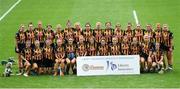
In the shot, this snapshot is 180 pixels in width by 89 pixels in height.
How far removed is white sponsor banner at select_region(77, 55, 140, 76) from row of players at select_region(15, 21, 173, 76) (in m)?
0.30

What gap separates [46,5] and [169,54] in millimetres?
15803

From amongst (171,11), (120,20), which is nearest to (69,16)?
(120,20)

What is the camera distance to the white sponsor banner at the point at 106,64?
76.6 feet

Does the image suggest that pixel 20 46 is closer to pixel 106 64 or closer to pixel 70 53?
pixel 70 53

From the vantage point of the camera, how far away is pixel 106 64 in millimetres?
23375

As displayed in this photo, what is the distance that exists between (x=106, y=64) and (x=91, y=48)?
3.06 feet

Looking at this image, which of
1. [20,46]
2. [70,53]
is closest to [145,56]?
[70,53]

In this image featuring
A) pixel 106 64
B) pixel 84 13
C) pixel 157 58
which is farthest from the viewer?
pixel 84 13

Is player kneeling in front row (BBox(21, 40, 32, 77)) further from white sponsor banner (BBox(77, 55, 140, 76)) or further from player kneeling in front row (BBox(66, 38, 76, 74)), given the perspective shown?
white sponsor banner (BBox(77, 55, 140, 76))

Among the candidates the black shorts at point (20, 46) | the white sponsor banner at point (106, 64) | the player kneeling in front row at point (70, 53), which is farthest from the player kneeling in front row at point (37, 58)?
the white sponsor banner at point (106, 64)

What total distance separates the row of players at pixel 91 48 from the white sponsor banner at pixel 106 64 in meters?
0.30

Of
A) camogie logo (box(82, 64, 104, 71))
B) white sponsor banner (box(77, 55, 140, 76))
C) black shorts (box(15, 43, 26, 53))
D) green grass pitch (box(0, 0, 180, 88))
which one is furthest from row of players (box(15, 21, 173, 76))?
green grass pitch (box(0, 0, 180, 88))

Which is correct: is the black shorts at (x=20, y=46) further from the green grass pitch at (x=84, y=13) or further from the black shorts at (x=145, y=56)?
the black shorts at (x=145, y=56)

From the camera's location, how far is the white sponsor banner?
23.3m
